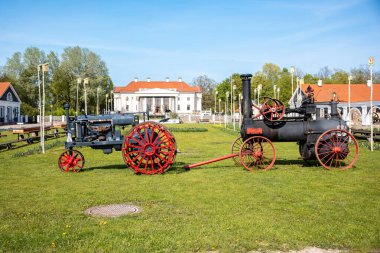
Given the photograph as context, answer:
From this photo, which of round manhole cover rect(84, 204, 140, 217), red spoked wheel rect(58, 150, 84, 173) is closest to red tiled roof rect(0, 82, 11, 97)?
red spoked wheel rect(58, 150, 84, 173)

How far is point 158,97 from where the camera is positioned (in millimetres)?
107000

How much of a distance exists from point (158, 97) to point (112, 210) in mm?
99950

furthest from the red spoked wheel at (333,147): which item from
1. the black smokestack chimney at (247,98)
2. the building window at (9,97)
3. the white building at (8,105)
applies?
the building window at (9,97)

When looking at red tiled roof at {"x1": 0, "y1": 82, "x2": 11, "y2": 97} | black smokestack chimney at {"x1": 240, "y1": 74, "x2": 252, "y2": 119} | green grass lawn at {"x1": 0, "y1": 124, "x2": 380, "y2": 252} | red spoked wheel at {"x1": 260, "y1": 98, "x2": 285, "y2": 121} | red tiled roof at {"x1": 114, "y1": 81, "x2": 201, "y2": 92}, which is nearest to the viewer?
green grass lawn at {"x1": 0, "y1": 124, "x2": 380, "y2": 252}

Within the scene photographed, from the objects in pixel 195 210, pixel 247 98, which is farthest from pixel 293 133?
pixel 195 210

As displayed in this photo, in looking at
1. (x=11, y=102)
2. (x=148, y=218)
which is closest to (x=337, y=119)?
(x=148, y=218)

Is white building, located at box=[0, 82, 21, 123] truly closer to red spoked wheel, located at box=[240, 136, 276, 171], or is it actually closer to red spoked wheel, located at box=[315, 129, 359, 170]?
red spoked wheel, located at box=[240, 136, 276, 171]

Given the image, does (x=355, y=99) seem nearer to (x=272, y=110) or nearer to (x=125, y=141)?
(x=272, y=110)

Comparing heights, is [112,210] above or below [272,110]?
below

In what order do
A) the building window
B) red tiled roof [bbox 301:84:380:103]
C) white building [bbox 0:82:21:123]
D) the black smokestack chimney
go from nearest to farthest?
the black smokestack chimney, red tiled roof [bbox 301:84:380:103], white building [bbox 0:82:21:123], the building window

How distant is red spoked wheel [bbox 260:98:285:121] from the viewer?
12340 mm

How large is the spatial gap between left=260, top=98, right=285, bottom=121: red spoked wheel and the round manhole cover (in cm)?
603

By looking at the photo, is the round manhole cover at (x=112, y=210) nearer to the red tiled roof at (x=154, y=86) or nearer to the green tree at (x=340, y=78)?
the green tree at (x=340, y=78)

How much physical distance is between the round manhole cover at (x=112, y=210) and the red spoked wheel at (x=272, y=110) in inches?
237
